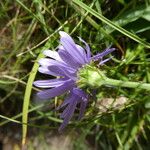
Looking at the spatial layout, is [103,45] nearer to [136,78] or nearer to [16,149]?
[136,78]

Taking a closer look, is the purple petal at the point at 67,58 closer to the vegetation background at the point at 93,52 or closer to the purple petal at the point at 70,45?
the purple petal at the point at 70,45

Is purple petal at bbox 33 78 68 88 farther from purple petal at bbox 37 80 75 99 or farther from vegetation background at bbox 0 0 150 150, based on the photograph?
vegetation background at bbox 0 0 150 150

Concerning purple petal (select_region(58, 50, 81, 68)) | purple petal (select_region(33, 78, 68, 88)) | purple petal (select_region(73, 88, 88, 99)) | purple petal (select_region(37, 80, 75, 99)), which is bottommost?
purple petal (select_region(73, 88, 88, 99))

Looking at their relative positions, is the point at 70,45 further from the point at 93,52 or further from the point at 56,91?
the point at 93,52

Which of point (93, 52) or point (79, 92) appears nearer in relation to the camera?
point (79, 92)

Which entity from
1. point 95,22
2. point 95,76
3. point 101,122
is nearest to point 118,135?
point 101,122

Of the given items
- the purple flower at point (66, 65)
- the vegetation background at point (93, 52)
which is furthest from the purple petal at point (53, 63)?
the vegetation background at point (93, 52)

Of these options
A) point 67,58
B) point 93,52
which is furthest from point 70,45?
point 93,52

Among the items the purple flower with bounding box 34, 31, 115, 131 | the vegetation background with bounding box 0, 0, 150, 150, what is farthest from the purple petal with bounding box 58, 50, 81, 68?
the vegetation background with bounding box 0, 0, 150, 150
